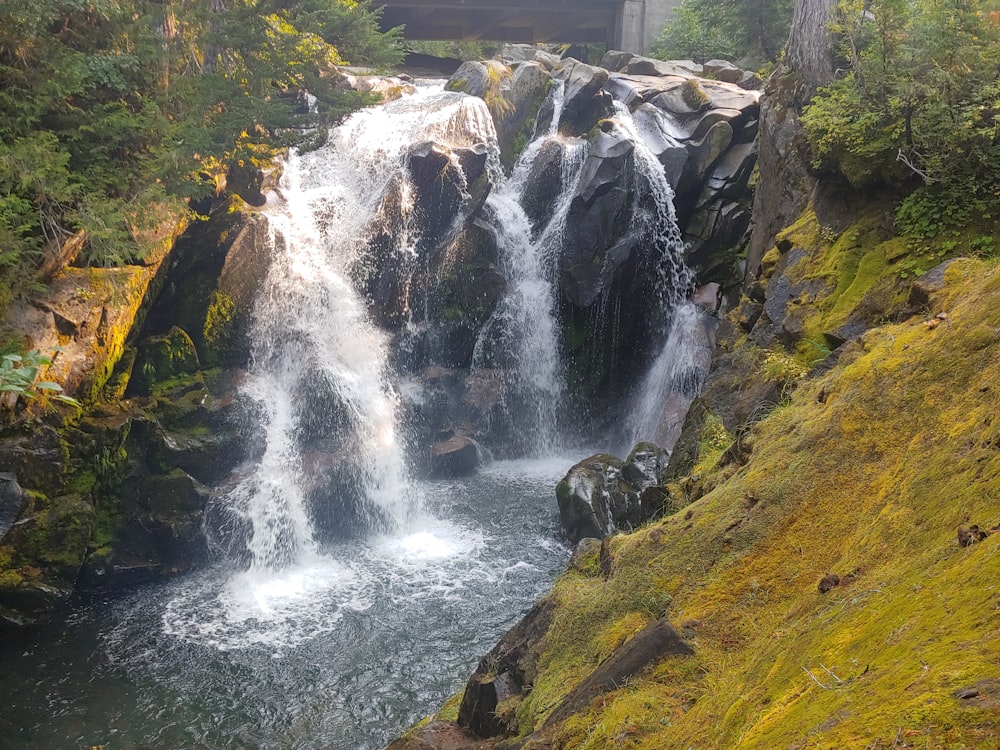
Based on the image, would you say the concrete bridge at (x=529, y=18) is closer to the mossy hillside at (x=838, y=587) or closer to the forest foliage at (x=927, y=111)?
the forest foliage at (x=927, y=111)

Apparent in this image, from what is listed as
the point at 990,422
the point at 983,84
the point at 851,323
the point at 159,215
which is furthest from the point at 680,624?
the point at 159,215

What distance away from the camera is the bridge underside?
82.1ft

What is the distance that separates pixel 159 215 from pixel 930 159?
1103 centimetres

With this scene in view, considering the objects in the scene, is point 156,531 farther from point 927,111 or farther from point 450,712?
point 927,111

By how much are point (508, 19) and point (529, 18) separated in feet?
2.58

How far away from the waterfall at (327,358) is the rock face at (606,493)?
312 centimetres

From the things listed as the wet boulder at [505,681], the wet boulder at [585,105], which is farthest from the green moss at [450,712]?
the wet boulder at [585,105]

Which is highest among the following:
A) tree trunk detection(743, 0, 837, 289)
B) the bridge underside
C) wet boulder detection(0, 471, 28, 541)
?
the bridge underside

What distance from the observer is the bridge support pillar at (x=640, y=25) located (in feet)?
85.0

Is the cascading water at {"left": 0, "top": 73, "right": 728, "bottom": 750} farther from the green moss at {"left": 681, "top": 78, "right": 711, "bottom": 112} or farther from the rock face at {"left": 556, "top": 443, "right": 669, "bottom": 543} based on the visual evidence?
the green moss at {"left": 681, "top": 78, "right": 711, "bottom": 112}

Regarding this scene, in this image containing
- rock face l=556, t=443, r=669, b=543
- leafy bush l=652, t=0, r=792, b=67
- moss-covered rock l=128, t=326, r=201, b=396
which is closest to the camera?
rock face l=556, t=443, r=669, b=543

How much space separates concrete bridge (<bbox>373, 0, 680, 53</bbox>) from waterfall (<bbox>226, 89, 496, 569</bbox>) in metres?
9.46

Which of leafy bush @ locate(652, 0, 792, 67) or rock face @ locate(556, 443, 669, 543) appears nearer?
rock face @ locate(556, 443, 669, 543)

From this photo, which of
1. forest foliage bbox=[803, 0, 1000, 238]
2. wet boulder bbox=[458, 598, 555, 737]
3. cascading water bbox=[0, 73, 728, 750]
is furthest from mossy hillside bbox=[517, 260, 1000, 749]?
cascading water bbox=[0, 73, 728, 750]
